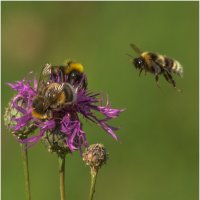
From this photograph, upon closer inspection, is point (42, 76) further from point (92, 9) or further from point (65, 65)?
point (92, 9)

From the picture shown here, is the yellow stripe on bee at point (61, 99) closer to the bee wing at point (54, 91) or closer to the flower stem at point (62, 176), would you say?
the bee wing at point (54, 91)

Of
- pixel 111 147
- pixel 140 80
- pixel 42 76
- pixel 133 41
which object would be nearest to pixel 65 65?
pixel 42 76

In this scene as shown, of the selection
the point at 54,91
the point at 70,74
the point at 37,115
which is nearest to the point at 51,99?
the point at 54,91

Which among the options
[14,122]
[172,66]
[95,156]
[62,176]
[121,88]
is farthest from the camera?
[121,88]

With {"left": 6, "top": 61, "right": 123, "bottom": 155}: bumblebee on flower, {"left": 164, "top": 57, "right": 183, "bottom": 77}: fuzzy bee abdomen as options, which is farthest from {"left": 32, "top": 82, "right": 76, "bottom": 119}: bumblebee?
{"left": 164, "top": 57, "right": 183, "bottom": 77}: fuzzy bee abdomen

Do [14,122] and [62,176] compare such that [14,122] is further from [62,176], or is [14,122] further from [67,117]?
[62,176]

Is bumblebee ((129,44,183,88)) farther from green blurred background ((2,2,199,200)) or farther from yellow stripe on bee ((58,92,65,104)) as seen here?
green blurred background ((2,2,199,200))

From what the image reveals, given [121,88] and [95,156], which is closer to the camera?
[95,156]
